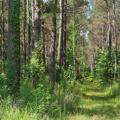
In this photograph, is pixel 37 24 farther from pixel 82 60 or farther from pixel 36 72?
pixel 82 60

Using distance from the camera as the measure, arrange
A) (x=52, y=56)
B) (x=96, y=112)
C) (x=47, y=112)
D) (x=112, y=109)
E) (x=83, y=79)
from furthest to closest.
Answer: (x=83, y=79)
(x=52, y=56)
(x=112, y=109)
(x=96, y=112)
(x=47, y=112)

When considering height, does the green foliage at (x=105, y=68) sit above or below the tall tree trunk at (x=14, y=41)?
below

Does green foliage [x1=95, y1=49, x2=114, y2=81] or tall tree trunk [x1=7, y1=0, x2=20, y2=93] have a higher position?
tall tree trunk [x1=7, y1=0, x2=20, y2=93]

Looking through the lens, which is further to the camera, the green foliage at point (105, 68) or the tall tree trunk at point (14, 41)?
the green foliage at point (105, 68)

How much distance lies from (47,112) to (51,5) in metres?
9.27

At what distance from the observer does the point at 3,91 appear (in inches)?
438

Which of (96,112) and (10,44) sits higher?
(10,44)

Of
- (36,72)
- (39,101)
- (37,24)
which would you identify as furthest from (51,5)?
(39,101)

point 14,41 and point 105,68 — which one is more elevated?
point 14,41

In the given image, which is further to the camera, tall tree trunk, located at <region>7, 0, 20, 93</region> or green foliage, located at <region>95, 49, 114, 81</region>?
green foliage, located at <region>95, 49, 114, 81</region>

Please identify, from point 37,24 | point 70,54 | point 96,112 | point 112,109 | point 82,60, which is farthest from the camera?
point 82,60

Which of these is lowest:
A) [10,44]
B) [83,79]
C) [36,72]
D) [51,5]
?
[83,79]

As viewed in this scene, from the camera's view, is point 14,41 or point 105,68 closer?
point 14,41

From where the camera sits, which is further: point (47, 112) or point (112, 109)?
point (112, 109)
